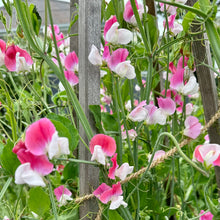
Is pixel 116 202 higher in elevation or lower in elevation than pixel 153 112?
lower

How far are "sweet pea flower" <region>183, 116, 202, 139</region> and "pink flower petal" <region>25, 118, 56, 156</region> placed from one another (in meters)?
0.38

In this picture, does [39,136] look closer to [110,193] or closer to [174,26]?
[110,193]

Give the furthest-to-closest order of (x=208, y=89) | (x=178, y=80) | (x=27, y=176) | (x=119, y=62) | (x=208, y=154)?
(x=208, y=89), (x=178, y=80), (x=119, y=62), (x=208, y=154), (x=27, y=176)

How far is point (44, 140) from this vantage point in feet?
1.50

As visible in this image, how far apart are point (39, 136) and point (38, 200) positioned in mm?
266

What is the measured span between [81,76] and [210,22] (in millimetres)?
312

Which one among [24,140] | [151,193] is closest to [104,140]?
[24,140]

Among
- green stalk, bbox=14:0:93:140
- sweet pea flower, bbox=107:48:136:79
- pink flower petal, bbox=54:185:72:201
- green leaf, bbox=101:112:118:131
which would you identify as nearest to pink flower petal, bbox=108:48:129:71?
sweet pea flower, bbox=107:48:136:79

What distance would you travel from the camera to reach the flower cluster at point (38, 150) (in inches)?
17.5

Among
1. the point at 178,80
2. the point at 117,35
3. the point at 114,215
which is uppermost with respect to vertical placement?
the point at 117,35

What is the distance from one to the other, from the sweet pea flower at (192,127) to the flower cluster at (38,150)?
0.37 meters

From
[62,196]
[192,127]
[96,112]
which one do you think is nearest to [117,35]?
[96,112]

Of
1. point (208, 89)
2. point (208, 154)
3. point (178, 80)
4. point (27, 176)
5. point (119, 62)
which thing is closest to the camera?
point (27, 176)

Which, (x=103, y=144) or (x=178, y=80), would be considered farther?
(x=178, y=80)
